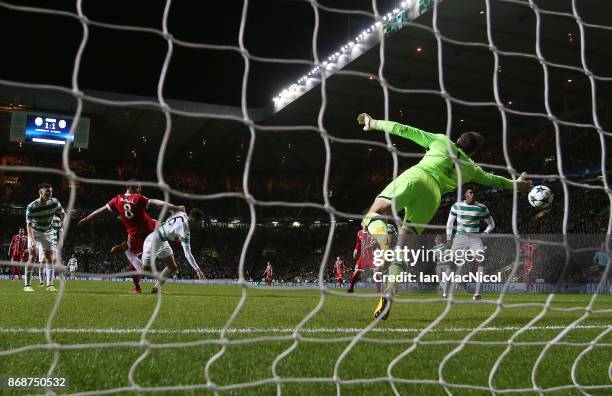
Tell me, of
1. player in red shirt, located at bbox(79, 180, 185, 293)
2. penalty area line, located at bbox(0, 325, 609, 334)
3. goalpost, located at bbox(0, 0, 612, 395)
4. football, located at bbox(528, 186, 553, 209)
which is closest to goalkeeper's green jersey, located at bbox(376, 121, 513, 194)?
goalpost, located at bbox(0, 0, 612, 395)

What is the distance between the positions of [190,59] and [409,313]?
62.0ft

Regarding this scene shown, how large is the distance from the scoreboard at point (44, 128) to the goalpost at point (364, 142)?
4.91 meters

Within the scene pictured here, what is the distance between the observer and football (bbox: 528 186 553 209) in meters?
5.39

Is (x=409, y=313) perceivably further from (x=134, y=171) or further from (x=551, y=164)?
(x=134, y=171)

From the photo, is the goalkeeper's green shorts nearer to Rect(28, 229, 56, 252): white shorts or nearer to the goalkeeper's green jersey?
the goalkeeper's green jersey

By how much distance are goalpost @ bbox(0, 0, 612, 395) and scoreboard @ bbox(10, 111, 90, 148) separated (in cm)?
491

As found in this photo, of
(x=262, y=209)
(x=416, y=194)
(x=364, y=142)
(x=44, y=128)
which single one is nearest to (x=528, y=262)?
(x=416, y=194)

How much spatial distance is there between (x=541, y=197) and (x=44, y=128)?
68.8 ft

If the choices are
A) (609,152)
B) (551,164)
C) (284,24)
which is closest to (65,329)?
(284,24)

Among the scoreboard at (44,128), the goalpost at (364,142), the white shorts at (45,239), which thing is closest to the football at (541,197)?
the goalpost at (364,142)

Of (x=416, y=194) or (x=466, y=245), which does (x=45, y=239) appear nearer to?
(x=416, y=194)

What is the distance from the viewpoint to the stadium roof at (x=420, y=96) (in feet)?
50.0

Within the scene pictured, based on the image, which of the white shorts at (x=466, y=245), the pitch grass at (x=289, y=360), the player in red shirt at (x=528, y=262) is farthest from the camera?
the player in red shirt at (x=528, y=262)

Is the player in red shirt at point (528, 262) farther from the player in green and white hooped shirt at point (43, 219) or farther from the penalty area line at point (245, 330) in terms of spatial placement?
the player in green and white hooped shirt at point (43, 219)
